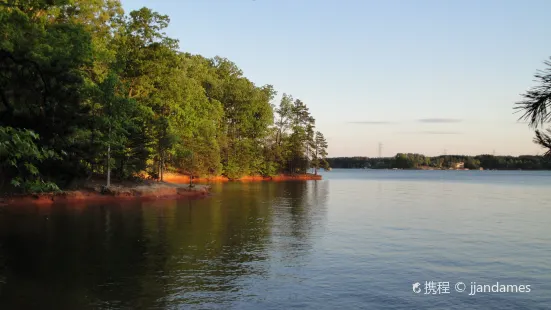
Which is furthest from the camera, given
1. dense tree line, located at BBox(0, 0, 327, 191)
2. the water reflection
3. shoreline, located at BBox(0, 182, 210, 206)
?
shoreline, located at BBox(0, 182, 210, 206)

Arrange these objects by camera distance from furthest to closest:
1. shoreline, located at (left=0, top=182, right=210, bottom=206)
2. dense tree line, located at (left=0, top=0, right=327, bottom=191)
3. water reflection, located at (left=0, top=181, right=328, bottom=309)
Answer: shoreline, located at (left=0, top=182, right=210, bottom=206) < water reflection, located at (left=0, top=181, right=328, bottom=309) < dense tree line, located at (left=0, top=0, right=327, bottom=191)

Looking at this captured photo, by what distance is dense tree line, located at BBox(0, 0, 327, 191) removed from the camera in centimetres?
932

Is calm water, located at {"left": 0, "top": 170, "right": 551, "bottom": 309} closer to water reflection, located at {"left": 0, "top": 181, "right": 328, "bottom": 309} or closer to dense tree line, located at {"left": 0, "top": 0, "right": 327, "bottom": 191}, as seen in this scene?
water reflection, located at {"left": 0, "top": 181, "right": 328, "bottom": 309}

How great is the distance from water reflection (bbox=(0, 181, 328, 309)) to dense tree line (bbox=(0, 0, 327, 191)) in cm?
350

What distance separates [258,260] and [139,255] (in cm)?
508

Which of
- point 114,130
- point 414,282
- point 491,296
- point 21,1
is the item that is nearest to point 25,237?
point 21,1

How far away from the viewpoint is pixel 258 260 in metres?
18.2

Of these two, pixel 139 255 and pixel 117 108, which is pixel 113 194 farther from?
pixel 139 255

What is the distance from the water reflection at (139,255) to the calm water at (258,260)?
57mm

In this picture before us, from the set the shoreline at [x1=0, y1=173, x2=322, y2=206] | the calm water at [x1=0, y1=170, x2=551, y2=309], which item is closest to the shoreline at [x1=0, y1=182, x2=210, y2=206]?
the shoreline at [x1=0, y1=173, x2=322, y2=206]

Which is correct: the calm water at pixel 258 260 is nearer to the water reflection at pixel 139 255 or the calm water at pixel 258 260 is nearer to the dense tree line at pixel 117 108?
the water reflection at pixel 139 255

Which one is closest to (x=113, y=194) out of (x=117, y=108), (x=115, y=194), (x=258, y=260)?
(x=115, y=194)

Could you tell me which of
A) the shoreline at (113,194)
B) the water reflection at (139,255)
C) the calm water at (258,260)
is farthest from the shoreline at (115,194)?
the calm water at (258,260)

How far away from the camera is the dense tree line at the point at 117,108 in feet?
30.6
